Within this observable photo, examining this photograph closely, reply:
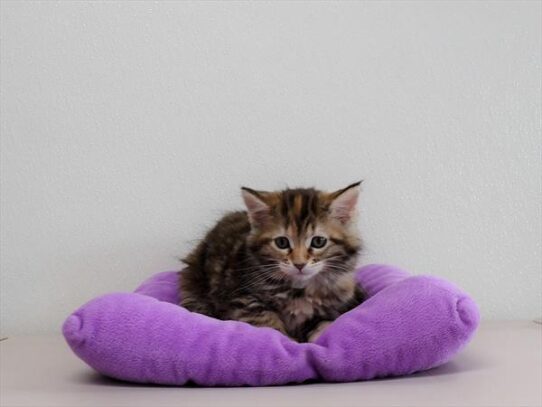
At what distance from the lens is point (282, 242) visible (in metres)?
1.65

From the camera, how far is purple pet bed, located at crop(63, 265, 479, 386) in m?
1.32

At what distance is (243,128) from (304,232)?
0.60m

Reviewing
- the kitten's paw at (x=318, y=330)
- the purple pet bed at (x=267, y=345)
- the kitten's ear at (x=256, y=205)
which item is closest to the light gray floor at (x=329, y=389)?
the purple pet bed at (x=267, y=345)

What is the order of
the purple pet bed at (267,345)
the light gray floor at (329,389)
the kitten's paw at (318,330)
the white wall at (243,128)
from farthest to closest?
the white wall at (243,128), the kitten's paw at (318,330), the purple pet bed at (267,345), the light gray floor at (329,389)

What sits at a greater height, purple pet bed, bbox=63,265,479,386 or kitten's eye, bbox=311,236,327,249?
kitten's eye, bbox=311,236,327,249

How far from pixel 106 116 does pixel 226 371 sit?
1.09 metres

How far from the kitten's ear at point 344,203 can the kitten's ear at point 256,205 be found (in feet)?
0.56

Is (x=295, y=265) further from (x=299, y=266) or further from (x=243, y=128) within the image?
(x=243, y=128)

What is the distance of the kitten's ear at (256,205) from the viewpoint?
166cm

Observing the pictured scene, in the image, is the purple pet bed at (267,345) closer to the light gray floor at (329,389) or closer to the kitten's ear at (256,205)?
the light gray floor at (329,389)

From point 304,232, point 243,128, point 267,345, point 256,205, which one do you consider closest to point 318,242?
point 304,232

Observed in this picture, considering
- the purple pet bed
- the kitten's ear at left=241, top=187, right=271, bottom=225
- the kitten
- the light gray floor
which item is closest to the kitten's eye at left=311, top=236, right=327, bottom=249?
the kitten

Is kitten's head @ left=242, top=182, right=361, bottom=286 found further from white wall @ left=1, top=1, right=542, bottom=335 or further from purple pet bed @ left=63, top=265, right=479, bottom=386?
white wall @ left=1, top=1, right=542, bottom=335

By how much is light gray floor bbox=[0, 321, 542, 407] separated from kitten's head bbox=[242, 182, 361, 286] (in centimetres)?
36
